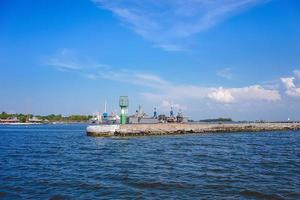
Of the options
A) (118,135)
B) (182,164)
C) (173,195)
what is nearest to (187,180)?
(173,195)

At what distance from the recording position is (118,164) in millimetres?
29422

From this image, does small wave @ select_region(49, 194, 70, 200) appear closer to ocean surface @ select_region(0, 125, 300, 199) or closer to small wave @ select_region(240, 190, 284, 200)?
ocean surface @ select_region(0, 125, 300, 199)

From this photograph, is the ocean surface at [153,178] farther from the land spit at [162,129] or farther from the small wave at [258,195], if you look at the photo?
the land spit at [162,129]

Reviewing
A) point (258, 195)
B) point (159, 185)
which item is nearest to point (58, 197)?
point (159, 185)

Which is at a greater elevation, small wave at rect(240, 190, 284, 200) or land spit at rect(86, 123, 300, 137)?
land spit at rect(86, 123, 300, 137)

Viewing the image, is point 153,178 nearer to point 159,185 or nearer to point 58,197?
point 159,185

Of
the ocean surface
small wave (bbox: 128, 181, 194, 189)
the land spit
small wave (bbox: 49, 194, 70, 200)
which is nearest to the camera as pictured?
small wave (bbox: 49, 194, 70, 200)

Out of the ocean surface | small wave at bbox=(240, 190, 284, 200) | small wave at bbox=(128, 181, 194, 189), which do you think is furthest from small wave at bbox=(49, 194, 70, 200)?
small wave at bbox=(240, 190, 284, 200)

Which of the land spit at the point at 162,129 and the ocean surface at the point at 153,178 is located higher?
the land spit at the point at 162,129

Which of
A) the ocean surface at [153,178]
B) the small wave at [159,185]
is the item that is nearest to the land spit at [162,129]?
the ocean surface at [153,178]

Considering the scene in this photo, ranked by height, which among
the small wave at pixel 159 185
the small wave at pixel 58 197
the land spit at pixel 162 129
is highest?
the land spit at pixel 162 129

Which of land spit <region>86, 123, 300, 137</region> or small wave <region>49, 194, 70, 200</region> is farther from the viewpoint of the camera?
land spit <region>86, 123, 300, 137</region>

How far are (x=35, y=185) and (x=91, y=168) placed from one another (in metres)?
7.01

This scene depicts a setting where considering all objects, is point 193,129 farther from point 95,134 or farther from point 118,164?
point 118,164
